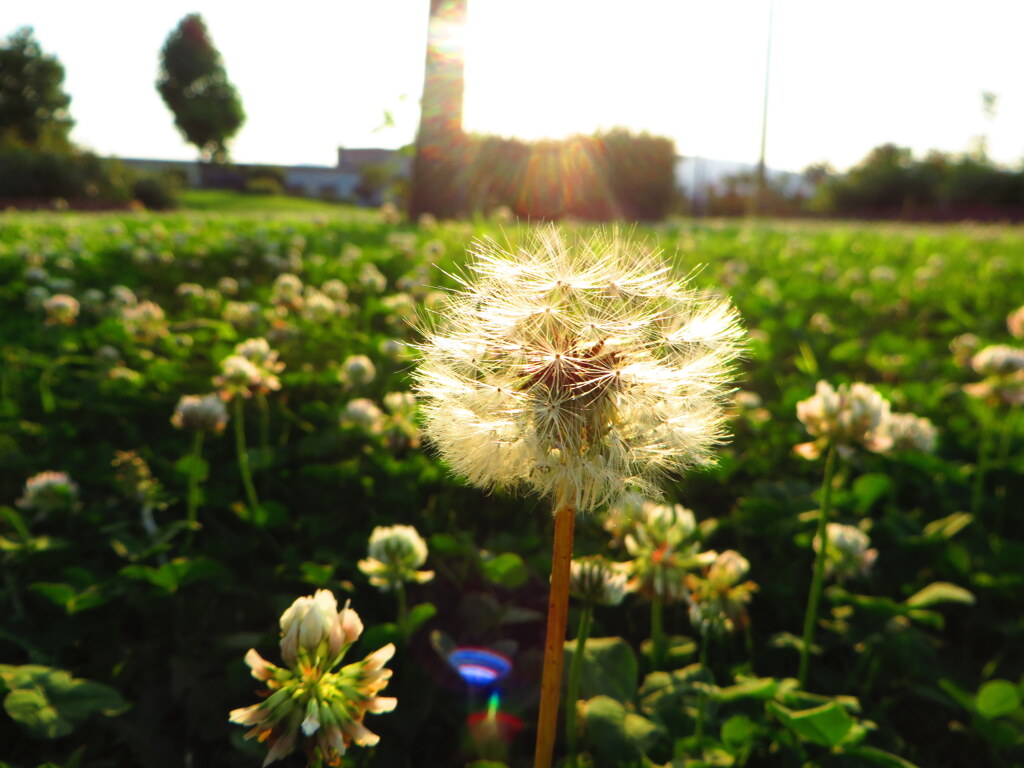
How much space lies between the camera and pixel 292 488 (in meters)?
2.42

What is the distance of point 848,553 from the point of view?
185cm

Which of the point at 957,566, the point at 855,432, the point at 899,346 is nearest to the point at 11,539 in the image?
the point at 855,432

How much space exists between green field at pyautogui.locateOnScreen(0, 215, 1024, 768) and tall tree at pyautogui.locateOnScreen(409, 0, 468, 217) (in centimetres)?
282

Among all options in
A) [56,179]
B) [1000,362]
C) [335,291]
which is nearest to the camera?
[1000,362]

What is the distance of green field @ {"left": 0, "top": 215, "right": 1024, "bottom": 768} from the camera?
1.43 meters

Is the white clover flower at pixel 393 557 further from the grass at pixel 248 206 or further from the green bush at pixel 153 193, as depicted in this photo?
the green bush at pixel 153 193

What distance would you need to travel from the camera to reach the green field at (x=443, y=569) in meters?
1.43

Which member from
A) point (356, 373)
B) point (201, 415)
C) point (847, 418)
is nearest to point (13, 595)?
point (201, 415)

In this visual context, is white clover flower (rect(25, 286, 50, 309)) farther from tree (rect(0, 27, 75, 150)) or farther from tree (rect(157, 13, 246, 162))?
tree (rect(157, 13, 246, 162))

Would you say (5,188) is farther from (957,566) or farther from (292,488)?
(957,566)

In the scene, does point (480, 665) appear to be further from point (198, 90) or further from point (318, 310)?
point (198, 90)

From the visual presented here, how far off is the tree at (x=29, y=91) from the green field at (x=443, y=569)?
146 feet

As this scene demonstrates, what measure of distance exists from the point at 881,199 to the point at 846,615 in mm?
34021

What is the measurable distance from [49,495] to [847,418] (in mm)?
1872
